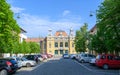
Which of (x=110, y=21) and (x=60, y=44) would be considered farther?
(x=60, y=44)

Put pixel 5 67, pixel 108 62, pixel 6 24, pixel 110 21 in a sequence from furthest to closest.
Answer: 1. pixel 6 24
2. pixel 110 21
3. pixel 108 62
4. pixel 5 67

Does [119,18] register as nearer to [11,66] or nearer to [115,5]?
[115,5]

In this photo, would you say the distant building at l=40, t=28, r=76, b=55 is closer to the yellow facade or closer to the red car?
the yellow facade

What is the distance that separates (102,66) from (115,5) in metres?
7.35

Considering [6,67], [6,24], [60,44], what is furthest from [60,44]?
[6,67]

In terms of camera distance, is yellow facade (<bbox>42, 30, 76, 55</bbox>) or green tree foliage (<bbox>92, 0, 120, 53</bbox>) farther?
yellow facade (<bbox>42, 30, 76, 55</bbox>)

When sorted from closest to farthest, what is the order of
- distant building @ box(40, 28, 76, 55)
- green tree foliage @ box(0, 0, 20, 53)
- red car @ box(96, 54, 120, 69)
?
green tree foliage @ box(0, 0, 20, 53) < red car @ box(96, 54, 120, 69) < distant building @ box(40, 28, 76, 55)

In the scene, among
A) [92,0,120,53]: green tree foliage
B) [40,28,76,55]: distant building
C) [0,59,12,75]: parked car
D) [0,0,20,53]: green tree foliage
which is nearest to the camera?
[0,59,12,75]: parked car

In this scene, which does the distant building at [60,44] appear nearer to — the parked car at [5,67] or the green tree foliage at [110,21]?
the green tree foliage at [110,21]

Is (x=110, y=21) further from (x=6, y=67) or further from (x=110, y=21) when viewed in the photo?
(x=6, y=67)

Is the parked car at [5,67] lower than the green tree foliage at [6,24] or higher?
lower

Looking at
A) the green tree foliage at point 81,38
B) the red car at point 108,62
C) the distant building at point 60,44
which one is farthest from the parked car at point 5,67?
the distant building at point 60,44

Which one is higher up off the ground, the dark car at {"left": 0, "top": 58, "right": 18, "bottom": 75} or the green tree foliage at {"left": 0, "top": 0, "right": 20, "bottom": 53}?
the green tree foliage at {"left": 0, "top": 0, "right": 20, "bottom": 53}

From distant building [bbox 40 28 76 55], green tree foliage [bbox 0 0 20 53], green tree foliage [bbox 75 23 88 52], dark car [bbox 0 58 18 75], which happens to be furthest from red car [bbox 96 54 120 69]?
distant building [bbox 40 28 76 55]
